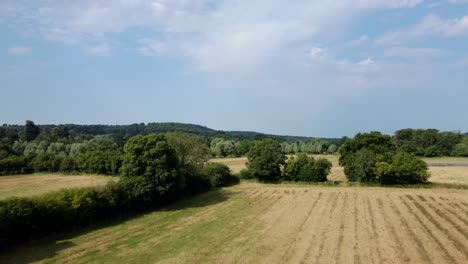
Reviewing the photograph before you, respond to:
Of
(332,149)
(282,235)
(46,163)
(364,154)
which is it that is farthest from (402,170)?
(332,149)

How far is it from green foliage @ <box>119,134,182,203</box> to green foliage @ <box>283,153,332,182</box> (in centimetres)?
2281

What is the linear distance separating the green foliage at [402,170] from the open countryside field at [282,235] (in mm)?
7542

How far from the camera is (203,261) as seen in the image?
64.1ft

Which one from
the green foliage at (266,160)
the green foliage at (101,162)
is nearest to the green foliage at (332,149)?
the green foliage at (266,160)

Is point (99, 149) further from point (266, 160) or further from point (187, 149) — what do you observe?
point (266, 160)

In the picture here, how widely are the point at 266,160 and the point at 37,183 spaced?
128 ft

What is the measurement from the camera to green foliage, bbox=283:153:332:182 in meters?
53.8

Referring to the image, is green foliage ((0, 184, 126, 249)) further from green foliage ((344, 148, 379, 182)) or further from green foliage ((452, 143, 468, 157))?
green foliage ((452, 143, 468, 157))

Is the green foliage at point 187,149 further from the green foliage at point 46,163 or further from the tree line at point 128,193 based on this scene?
the green foliage at point 46,163

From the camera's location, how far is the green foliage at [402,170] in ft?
154

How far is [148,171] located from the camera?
117 feet

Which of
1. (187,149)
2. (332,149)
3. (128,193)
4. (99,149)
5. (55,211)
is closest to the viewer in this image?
(55,211)

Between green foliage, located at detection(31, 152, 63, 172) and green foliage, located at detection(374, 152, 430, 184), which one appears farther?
green foliage, located at detection(31, 152, 63, 172)

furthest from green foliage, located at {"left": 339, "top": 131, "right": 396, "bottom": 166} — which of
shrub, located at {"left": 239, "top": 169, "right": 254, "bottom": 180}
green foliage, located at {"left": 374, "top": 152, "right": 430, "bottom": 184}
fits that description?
shrub, located at {"left": 239, "top": 169, "right": 254, "bottom": 180}
